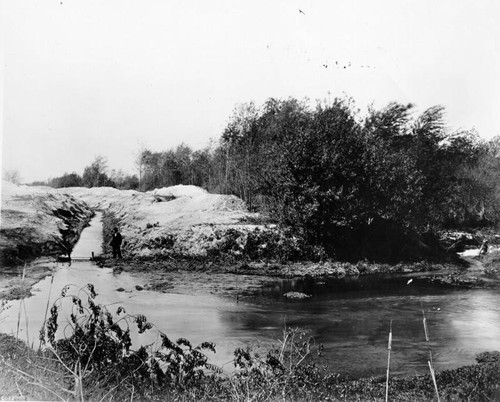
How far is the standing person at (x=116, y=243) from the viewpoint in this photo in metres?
14.8

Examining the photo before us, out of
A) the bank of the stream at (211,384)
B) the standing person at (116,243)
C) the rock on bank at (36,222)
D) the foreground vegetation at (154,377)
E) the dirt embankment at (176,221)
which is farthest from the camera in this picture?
A: the dirt embankment at (176,221)

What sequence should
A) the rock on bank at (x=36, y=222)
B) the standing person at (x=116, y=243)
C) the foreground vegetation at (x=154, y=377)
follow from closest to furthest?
the foreground vegetation at (x=154, y=377), the rock on bank at (x=36, y=222), the standing person at (x=116, y=243)

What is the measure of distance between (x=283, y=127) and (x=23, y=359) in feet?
67.3

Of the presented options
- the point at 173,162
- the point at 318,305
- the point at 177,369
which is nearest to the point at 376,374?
the point at 177,369

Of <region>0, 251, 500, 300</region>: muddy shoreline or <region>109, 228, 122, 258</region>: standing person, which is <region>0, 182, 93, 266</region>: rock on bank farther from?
<region>109, 228, 122, 258</region>: standing person

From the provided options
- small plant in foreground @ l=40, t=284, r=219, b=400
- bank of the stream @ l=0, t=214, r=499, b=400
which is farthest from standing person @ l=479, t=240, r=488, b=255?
small plant in foreground @ l=40, t=284, r=219, b=400

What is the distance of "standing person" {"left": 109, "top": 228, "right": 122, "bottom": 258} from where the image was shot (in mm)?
14820

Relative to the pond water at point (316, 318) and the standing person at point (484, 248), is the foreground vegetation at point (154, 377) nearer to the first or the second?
the pond water at point (316, 318)

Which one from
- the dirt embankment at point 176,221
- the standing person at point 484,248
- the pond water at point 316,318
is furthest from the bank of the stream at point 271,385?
the standing person at point 484,248

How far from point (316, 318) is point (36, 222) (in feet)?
28.4

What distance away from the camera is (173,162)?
16688mm

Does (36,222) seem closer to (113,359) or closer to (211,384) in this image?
(113,359)

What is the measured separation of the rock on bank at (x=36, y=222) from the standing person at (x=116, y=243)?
112 centimetres

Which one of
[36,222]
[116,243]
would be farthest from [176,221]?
[36,222]
